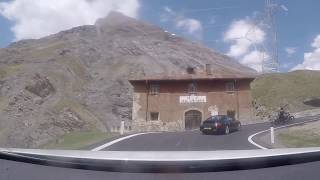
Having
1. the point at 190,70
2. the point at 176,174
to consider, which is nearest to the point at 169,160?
the point at 176,174

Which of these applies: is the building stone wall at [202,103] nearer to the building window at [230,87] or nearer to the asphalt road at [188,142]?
the building window at [230,87]

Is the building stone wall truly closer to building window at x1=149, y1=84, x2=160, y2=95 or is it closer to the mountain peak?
building window at x1=149, y1=84, x2=160, y2=95

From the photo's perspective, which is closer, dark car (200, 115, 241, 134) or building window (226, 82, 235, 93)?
dark car (200, 115, 241, 134)

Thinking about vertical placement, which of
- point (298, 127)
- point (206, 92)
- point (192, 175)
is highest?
point (206, 92)

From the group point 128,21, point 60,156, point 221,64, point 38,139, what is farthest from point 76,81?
point 60,156

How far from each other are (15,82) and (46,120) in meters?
1.97

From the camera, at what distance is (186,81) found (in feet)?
10.6

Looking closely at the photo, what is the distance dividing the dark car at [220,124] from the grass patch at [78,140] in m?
0.73

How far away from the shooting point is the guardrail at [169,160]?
6.24 feet

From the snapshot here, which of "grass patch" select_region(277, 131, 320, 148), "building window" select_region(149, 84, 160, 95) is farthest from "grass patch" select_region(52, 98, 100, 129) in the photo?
"grass patch" select_region(277, 131, 320, 148)

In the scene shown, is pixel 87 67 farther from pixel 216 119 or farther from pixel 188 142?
pixel 188 142

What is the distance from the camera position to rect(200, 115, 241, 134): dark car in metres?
2.95

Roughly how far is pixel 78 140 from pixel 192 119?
101 centimetres

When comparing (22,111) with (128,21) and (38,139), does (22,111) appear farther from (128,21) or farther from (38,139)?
(128,21)
